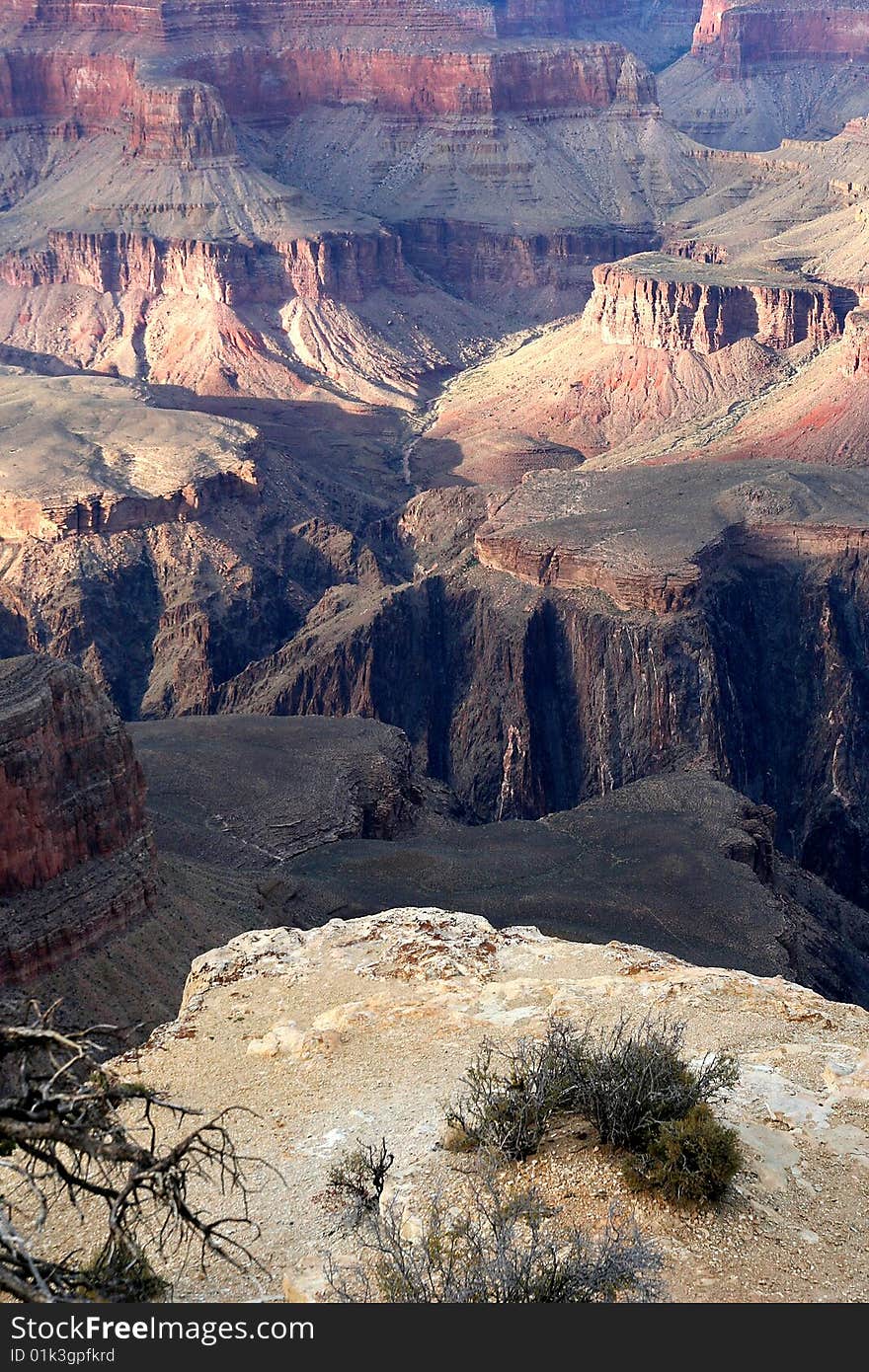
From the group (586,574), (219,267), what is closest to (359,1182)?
(586,574)

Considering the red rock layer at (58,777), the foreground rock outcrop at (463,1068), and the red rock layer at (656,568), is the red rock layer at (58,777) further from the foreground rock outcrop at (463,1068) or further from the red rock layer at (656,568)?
the red rock layer at (656,568)

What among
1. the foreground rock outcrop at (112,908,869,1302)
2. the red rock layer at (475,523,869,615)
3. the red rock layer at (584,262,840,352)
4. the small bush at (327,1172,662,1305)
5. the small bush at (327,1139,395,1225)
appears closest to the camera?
the small bush at (327,1172,662,1305)

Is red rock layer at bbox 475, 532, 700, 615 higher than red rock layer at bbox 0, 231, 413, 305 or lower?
lower

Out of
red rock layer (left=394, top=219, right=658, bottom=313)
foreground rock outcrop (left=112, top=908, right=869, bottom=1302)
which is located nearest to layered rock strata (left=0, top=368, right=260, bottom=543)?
red rock layer (left=394, top=219, right=658, bottom=313)

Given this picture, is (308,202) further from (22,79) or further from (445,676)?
(445,676)

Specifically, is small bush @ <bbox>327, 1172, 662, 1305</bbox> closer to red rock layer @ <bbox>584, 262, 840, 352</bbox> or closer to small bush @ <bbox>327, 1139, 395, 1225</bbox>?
small bush @ <bbox>327, 1139, 395, 1225</bbox>

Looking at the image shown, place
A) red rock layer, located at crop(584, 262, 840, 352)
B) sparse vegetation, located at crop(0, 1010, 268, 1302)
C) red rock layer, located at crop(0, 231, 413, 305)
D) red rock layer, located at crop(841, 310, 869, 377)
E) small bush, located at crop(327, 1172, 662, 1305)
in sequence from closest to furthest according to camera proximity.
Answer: sparse vegetation, located at crop(0, 1010, 268, 1302)
small bush, located at crop(327, 1172, 662, 1305)
red rock layer, located at crop(841, 310, 869, 377)
red rock layer, located at crop(584, 262, 840, 352)
red rock layer, located at crop(0, 231, 413, 305)

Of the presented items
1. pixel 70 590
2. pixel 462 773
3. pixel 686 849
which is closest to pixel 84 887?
pixel 686 849

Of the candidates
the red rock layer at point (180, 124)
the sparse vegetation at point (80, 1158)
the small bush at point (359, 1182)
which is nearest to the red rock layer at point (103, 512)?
the red rock layer at point (180, 124)
